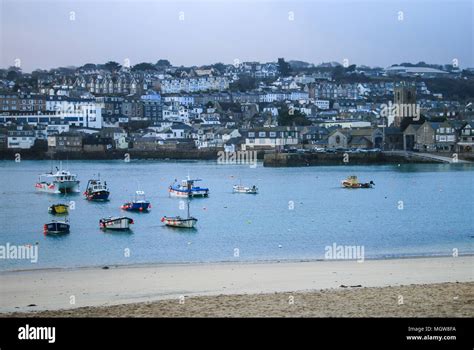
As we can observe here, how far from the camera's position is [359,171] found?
3841 cm

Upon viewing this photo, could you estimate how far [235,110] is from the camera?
68.9 m

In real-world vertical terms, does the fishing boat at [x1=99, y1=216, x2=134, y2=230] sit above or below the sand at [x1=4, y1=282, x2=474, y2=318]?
below

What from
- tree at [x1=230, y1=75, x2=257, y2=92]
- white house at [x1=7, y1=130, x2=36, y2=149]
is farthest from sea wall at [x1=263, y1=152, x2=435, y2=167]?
tree at [x1=230, y1=75, x2=257, y2=92]

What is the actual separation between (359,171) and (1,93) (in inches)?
1336

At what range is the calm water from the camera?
48.3ft

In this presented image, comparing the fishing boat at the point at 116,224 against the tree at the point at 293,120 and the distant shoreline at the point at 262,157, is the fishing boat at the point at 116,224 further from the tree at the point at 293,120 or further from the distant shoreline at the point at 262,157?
the tree at the point at 293,120

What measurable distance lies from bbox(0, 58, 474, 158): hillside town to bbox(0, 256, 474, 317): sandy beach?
32.5m

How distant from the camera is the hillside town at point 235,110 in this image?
47.5 m

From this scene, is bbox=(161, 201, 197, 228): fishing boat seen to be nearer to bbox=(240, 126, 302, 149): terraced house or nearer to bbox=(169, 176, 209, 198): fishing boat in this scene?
bbox=(169, 176, 209, 198): fishing boat

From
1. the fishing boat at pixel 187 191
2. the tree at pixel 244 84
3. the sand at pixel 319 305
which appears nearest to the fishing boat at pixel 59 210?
the fishing boat at pixel 187 191

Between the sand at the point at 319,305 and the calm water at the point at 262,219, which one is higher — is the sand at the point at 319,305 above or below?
above

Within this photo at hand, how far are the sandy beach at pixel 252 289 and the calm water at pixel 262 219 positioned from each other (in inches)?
53.1

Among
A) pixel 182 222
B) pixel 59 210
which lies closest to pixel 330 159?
pixel 59 210
